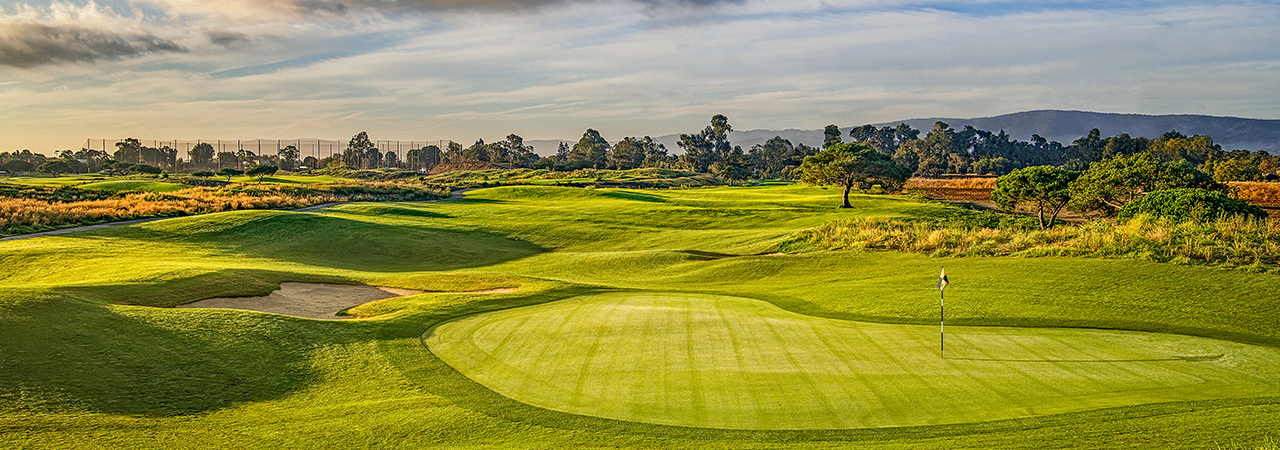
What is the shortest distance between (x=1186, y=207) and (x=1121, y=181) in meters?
15.7

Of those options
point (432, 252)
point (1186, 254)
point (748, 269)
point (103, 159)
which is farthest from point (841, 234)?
point (103, 159)

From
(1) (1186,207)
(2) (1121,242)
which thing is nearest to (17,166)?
(2) (1121,242)

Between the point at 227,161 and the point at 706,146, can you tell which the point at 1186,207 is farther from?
the point at 227,161

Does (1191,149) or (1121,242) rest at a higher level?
(1191,149)

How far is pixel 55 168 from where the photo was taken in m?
112

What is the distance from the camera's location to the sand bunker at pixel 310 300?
53.9ft

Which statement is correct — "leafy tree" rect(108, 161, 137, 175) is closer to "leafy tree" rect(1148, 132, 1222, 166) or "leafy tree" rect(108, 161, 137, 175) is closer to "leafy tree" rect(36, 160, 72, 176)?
"leafy tree" rect(36, 160, 72, 176)

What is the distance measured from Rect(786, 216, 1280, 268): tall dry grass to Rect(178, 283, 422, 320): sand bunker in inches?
681

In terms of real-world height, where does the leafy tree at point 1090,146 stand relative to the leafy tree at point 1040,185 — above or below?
above

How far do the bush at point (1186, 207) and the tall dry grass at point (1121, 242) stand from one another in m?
0.73

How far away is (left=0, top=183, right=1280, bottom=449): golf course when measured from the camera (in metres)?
7.26

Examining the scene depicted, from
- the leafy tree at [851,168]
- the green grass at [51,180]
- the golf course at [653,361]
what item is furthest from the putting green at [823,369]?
the green grass at [51,180]

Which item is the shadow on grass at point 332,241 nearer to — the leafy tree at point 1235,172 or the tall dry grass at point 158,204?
the tall dry grass at point 158,204

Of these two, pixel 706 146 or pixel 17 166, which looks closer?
pixel 17 166
